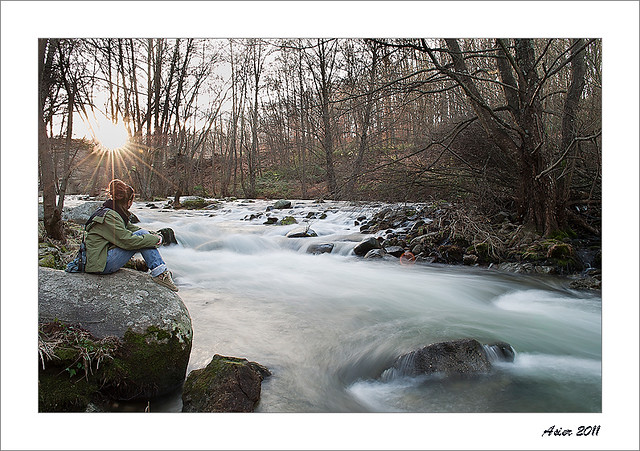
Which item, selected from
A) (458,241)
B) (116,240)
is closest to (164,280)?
(116,240)

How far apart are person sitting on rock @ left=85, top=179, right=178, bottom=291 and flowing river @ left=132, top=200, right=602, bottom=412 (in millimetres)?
801

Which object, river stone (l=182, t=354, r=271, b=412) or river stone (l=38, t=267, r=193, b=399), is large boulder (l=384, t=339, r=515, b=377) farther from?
river stone (l=38, t=267, r=193, b=399)

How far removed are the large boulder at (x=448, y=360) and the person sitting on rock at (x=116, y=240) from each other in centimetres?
170

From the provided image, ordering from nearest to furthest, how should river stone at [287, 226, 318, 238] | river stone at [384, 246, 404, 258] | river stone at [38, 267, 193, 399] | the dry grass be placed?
1. the dry grass
2. river stone at [38, 267, 193, 399]
3. river stone at [384, 246, 404, 258]
4. river stone at [287, 226, 318, 238]

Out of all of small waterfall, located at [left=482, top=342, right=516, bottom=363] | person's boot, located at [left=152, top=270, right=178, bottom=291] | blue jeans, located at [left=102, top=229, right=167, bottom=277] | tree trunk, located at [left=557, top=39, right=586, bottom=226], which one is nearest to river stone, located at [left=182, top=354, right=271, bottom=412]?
person's boot, located at [left=152, top=270, right=178, bottom=291]

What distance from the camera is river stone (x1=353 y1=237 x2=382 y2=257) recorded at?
639 centimetres

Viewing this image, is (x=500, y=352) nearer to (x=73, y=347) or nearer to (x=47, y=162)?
(x=73, y=347)

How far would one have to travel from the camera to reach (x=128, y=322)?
249 cm

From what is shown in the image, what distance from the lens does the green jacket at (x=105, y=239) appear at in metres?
2.74

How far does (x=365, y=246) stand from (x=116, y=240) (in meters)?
4.16

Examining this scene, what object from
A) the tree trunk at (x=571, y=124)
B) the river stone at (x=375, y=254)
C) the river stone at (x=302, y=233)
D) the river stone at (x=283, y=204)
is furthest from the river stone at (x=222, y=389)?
the river stone at (x=283, y=204)
